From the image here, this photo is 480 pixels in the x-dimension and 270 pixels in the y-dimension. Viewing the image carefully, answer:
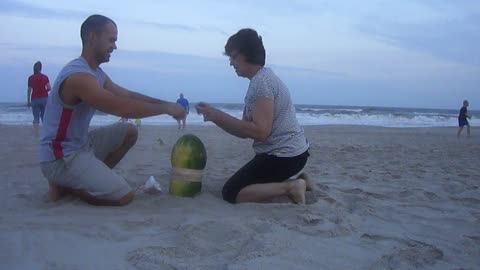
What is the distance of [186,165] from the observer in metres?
3.86

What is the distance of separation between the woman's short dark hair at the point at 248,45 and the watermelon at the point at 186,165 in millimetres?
858

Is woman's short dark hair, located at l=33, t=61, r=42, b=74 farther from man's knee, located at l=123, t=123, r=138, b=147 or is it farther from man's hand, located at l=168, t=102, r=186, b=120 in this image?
man's hand, located at l=168, t=102, r=186, b=120

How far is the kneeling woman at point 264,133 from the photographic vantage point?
11.8 ft

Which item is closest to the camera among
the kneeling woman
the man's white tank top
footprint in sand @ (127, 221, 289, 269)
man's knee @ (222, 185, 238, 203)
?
footprint in sand @ (127, 221, 289, 269)

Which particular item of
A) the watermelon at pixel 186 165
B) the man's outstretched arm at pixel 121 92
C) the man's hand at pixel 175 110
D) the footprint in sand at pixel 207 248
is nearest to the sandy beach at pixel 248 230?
the footprint in sand at pixel 207 248

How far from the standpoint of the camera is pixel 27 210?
332cm

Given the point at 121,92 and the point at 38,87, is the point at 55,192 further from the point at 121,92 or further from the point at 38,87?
the point at 38,87

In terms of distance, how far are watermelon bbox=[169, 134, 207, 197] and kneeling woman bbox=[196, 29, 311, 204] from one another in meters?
0.31

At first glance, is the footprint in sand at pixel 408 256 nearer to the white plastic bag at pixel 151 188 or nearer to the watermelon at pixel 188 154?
the watermelon at pixel 188 154

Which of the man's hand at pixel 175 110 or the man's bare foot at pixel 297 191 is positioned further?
the man's bare foot at pixel 297 191

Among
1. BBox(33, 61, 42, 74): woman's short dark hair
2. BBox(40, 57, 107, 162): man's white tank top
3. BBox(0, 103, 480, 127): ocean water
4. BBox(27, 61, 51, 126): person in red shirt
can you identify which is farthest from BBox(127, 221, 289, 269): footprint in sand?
BBox(0, 103, 480, 127): ocean water

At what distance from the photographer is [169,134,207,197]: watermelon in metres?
3.83

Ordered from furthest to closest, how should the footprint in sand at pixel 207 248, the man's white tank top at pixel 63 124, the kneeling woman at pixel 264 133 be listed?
1. the kneeling woman at pixel 264 133
2. the man's white tank top at pixel 63 124
3. the footprint in sand at pixel 207 248

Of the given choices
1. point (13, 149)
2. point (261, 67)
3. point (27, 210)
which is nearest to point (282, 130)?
point (261, 67)
